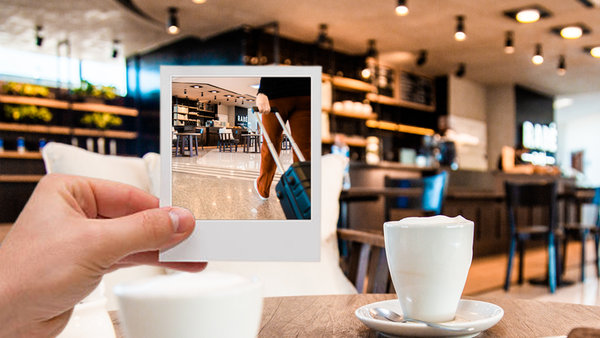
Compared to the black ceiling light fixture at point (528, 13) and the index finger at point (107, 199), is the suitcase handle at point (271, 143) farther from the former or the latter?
the black ceiling light fixture at point (528, 13)

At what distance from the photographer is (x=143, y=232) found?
0.49 m

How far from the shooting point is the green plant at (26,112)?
6059 mm

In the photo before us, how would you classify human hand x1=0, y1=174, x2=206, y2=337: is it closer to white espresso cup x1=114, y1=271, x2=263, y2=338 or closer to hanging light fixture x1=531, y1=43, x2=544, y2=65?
white espresso cup x1=114, y1=271, x2=263, y2=338

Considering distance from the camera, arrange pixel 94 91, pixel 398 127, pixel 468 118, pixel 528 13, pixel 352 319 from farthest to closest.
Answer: pixel 468 118
pixel 398 127
pixel 94 91
pixel 528 13
pixel 352 319

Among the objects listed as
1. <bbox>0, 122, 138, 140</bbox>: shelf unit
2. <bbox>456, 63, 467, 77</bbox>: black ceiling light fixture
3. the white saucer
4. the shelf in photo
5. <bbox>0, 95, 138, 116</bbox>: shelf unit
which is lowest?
Result: the white saucer

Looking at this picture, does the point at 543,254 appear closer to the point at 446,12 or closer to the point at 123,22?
the point at 446,12

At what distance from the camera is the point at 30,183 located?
A: 5.80m

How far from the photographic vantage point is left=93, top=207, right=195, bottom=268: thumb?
48 centimetres

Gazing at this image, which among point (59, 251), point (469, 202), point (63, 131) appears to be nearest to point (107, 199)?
point (59, 251)

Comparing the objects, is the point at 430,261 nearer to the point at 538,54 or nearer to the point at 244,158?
the point at 244,158

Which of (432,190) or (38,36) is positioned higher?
(38,36)

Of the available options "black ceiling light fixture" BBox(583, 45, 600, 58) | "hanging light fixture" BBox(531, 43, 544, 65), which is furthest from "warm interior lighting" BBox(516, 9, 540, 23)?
"black ceiling light fixture" BBox(583, 45, 600, 58)

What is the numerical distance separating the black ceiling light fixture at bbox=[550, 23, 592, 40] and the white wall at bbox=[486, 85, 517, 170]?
126 inches

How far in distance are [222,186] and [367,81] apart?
276 inches
